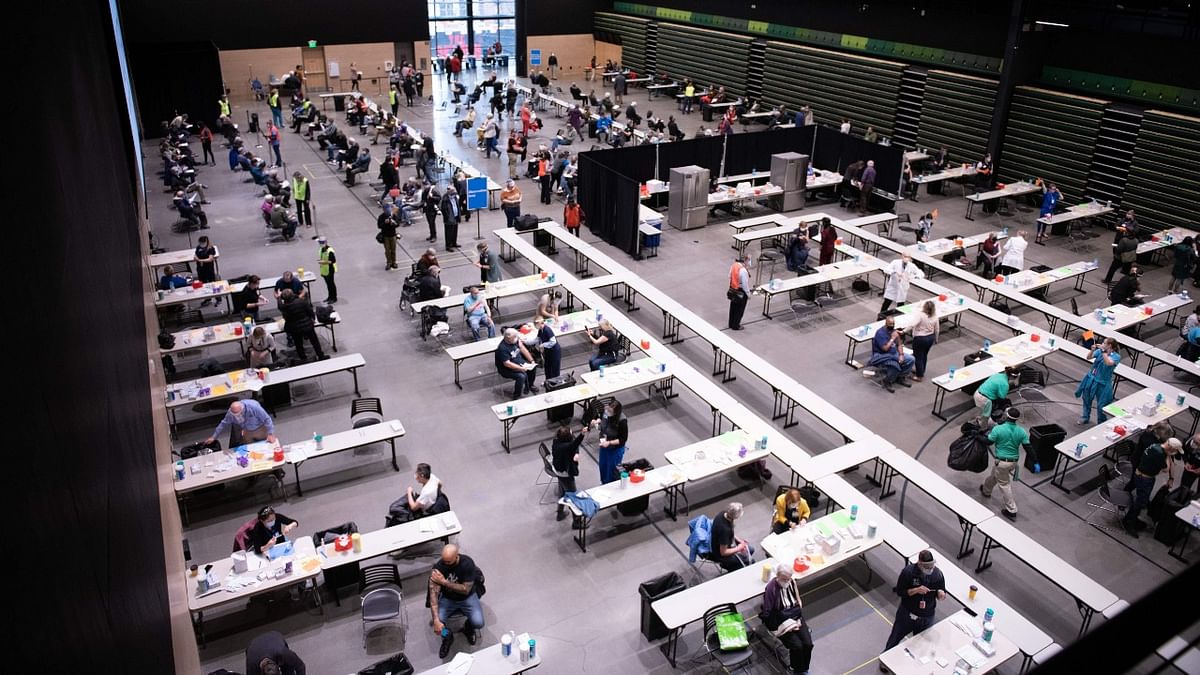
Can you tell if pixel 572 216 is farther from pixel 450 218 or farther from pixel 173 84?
pixel 173 84

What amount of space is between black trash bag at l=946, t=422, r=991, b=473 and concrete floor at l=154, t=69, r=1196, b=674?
697mm

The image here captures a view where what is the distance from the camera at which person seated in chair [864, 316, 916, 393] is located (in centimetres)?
1474

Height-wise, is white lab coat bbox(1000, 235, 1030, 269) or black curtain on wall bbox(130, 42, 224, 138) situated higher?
black curtain on wall bbox(130, 42, 224, 138)

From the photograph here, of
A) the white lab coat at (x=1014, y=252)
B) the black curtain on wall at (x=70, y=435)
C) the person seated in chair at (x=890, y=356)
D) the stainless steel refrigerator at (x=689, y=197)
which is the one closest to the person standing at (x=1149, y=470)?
the person seated in chair at (x=890, y=356)

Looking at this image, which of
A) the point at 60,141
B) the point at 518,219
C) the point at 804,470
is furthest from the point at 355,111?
the point at 60,141

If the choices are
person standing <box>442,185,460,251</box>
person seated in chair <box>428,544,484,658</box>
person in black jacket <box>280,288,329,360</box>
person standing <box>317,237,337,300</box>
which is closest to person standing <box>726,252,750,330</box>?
person standing <box>442,185,460,251</box>

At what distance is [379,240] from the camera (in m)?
19.3

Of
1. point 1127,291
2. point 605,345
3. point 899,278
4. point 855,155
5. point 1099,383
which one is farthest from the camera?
point 855,155

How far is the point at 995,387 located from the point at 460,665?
29.7 feet

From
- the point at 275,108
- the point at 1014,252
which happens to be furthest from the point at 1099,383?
the point at 275,108

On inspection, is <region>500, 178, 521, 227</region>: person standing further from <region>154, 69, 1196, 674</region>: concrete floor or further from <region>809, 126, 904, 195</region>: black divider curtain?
<region>809, 126, 904, 195</region>: black divider curtain

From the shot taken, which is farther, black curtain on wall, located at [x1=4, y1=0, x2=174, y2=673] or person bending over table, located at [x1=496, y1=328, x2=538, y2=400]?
person bending over table, located at [x1=496, y1=328, x2=538, y2=400]

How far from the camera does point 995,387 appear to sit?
1280 cm

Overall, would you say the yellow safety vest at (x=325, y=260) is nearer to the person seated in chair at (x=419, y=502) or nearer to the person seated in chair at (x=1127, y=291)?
the person seated in chair at (x=419, y=502)
